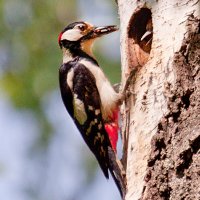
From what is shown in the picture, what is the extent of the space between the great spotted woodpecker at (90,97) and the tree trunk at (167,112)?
1.61ft

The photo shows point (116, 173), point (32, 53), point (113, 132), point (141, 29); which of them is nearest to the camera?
point (116, 173)

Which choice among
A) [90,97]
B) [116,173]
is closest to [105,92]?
[90,97]

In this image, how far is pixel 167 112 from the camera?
321 cm

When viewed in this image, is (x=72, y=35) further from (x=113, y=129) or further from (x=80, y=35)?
(x=113, y=129)

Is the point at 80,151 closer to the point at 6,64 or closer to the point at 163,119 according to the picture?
the point at 6,64

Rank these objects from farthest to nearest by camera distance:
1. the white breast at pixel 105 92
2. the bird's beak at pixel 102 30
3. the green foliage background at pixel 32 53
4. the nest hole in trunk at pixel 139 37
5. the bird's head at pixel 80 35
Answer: the green foliage background at pixel 32 53 → the bird's head at pixel 80 35 → the bird's beak at pixel 102 30 → the white breast at pixel 105 92 → the nest hole in trunk at pixel 139 37

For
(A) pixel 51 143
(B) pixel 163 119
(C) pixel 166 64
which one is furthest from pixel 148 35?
(A) pixel 51 143

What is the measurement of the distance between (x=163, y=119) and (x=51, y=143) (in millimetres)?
3110

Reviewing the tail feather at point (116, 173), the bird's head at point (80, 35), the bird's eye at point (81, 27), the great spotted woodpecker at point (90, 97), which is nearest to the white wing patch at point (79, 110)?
the great spotted woodpecker at point (90, 97)

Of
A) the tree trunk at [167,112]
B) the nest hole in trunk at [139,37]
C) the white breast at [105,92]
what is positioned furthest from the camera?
the white breast at [105,92]

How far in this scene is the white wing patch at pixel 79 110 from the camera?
4.58m

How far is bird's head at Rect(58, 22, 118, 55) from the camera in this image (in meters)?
5.03

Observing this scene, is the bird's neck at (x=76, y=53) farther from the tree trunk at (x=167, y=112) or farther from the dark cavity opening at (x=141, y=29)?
the tree trunk at (x=167, y=112)

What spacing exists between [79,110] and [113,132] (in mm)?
352
